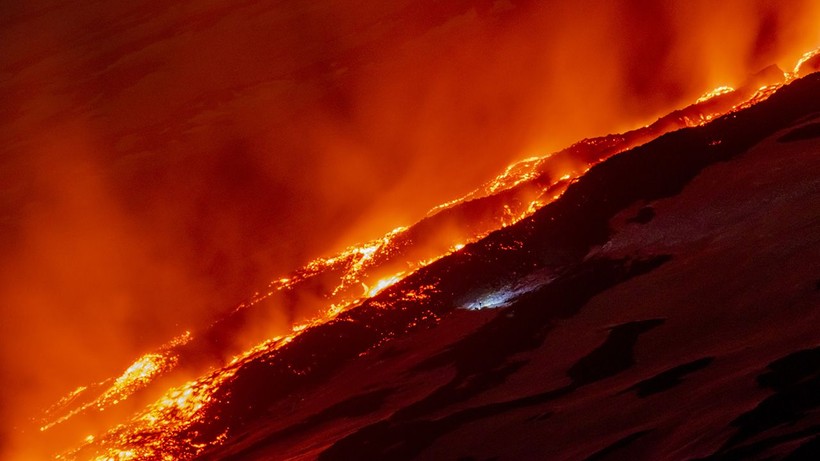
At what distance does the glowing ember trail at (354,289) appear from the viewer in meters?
2.89

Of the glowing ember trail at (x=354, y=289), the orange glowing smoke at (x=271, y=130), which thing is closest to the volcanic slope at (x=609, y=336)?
the glowing ember trail at (x=354, y=289)

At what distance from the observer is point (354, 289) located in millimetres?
3143

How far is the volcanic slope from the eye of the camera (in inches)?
85.9

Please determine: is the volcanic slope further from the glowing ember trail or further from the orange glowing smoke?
the orange glowing smoke

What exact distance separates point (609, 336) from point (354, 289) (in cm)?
83

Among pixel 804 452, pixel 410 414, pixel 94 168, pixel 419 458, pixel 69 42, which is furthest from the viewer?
pixel 69 42

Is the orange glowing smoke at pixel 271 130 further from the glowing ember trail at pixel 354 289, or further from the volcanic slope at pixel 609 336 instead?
the volcanic slope at pixel 609 336

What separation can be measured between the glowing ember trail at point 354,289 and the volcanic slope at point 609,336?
4cm

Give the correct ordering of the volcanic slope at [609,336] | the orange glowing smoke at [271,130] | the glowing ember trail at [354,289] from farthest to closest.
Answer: the orange glowing smoke at [271,130] → the glowing ember trail at [354,289] → the volcanic slope at [609,336]

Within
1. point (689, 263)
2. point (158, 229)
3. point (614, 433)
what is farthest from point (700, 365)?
point (158, 229)

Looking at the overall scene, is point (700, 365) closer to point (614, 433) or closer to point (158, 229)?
point (614, 433)

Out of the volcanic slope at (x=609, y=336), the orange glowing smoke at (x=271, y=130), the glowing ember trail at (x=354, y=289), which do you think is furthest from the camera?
the orange glowing smoke at (x=271, y=130)

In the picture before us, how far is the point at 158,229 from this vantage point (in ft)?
12.6

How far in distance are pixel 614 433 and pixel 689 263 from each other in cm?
63
